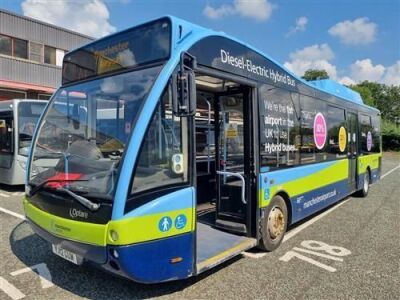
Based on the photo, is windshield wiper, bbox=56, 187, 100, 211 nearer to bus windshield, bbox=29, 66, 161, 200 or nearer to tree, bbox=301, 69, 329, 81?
bus windshield, bbox=29, 66, 161, 200

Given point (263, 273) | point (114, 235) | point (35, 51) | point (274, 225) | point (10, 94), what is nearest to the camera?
point (114, 235)

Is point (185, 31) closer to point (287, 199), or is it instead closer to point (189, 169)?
point (189, 169)

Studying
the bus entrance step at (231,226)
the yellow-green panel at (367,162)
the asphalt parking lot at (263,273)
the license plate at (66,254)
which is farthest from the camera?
the yellow-green panel at (367,162)

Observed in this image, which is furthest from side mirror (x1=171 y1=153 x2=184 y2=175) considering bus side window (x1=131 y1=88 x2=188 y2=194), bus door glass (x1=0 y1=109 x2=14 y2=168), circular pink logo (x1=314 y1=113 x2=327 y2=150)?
bus door glass (x1=0 y1=109 x2=14 y2=168)

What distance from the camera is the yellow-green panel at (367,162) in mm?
10042

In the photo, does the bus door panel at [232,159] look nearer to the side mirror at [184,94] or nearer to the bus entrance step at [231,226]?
the bus entrance step at [231,226]

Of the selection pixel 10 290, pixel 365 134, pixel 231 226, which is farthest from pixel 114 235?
pixel 365 134

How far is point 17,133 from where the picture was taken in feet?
A: 33.8

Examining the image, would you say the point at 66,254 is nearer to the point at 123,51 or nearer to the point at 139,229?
the point at 139,229

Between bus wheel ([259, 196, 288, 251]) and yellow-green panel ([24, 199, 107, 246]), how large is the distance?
251 centimetres

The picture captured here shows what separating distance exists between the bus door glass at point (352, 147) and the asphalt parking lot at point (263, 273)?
269 centimetres

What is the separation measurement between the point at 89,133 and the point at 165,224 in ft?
4.72

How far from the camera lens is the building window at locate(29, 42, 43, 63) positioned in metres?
22.2

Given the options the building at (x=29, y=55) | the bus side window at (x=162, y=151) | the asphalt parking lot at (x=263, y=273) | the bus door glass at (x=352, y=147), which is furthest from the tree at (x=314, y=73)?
the bus side window at (x=162, y=151)
